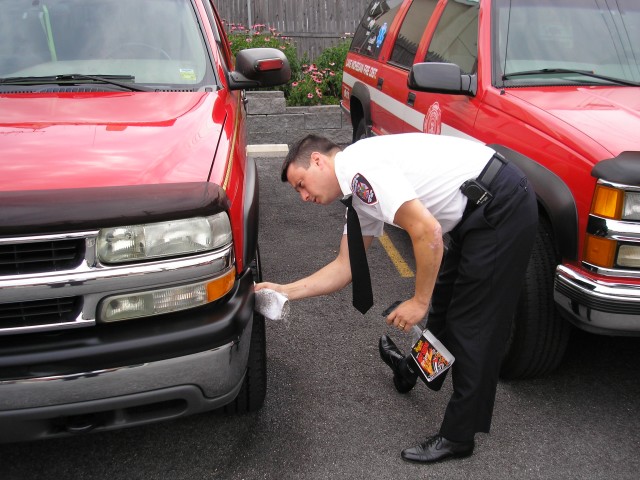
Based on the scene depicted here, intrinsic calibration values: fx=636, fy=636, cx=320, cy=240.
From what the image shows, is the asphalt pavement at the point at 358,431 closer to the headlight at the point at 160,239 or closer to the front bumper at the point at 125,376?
the front bumper at the point at 125,376

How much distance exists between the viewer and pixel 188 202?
197 centimetres

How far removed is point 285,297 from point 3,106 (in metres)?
1.45

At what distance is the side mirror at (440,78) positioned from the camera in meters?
3.37

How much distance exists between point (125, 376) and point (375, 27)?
4.72 metres

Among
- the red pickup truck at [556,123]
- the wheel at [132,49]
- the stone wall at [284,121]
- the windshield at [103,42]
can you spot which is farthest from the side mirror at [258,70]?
the stone wall at [284,121]

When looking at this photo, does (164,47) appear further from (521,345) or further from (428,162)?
(521,345)

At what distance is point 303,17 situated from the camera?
11586 mm

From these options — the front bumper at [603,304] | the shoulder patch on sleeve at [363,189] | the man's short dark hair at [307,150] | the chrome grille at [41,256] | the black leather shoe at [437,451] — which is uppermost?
the man's short dark hair at [307,150]

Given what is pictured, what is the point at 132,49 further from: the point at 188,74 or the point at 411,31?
the point at 411,31

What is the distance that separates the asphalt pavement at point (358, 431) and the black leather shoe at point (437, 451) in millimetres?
33

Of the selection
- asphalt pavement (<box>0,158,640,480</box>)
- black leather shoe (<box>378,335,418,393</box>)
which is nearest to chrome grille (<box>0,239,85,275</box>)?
asphalt pavement (<box>0,158,640,480</box>)

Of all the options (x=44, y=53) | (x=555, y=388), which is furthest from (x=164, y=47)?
(x=555, y=388)

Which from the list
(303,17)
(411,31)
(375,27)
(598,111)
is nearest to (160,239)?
(598,111)

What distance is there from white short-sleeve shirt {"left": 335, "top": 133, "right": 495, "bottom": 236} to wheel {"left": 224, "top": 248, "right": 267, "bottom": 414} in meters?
0.63
